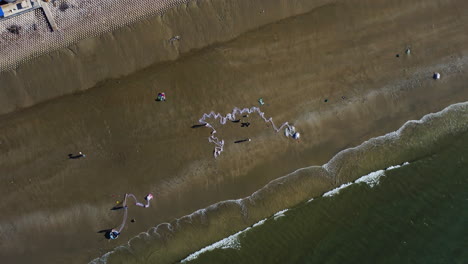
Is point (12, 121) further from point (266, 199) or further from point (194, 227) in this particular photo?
point (266, 199)

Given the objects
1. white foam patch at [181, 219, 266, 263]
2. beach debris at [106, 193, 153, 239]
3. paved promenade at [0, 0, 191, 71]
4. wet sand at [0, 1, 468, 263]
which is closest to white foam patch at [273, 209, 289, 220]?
white foam patch at [181, 219, 266, 263]

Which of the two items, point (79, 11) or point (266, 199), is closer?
point (79, 11)

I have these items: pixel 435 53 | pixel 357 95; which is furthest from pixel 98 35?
pixel 435 53

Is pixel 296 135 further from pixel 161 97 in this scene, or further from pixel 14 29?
pixel 14 29

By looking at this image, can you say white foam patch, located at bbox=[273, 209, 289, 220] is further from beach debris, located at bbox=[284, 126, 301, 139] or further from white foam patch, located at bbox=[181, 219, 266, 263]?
beach debris, located at bbox=[284, 126, 301, 139]

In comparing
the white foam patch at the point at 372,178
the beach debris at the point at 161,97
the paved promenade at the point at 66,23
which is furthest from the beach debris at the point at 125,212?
the white foam patch at the point at 372,178

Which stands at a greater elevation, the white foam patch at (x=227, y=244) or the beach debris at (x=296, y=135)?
the beach debris at (x=296, y=135)

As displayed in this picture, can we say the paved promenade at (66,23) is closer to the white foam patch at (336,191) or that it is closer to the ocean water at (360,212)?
the ocean water at (360,212)
